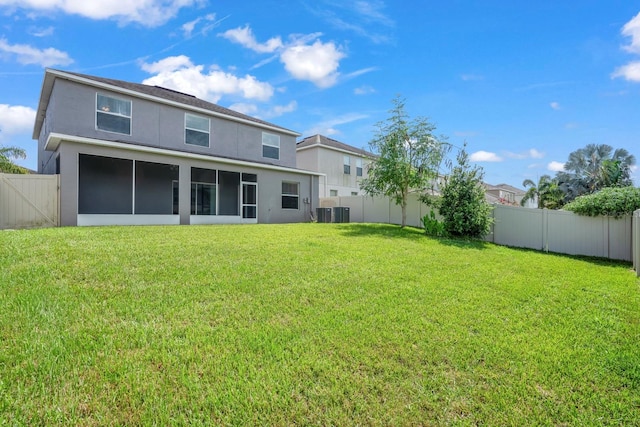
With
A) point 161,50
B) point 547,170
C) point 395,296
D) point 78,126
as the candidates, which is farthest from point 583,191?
point 78,126

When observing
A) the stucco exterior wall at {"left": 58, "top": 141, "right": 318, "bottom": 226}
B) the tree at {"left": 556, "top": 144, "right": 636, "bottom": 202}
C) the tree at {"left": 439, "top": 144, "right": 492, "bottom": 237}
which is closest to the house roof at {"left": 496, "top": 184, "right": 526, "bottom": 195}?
the tree at {"left": 556, "top": 144, "right": 636, "bottom": 202}

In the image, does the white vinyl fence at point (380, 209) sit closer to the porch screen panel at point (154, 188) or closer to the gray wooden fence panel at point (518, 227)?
the gray wooden fence panel at point (518, 227)

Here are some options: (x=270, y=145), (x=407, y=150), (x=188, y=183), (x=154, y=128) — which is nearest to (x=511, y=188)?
(x=407, y=150)

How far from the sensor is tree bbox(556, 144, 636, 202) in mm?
23859

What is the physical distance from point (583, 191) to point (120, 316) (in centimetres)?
3328

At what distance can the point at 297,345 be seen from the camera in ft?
10.8

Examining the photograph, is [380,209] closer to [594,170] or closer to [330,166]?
[330,166]

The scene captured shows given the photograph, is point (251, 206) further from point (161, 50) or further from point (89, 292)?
point (89, 292)

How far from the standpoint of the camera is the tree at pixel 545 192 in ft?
92.2

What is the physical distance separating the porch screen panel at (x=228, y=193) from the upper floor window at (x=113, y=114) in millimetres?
5586

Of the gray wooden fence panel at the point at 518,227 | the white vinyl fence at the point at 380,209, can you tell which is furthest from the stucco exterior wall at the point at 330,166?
the gray wooden fence panel at the point at 518,227

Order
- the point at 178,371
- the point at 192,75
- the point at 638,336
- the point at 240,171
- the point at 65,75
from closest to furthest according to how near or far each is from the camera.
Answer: the point at 178,371 < the point at 638,336 < the point at 65,75 < the point at 240,171 < the point at 192,75

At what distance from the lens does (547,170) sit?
30.5 metres

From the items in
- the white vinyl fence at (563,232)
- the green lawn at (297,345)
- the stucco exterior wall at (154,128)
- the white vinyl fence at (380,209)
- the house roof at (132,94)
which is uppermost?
the house roof at (132,94)
